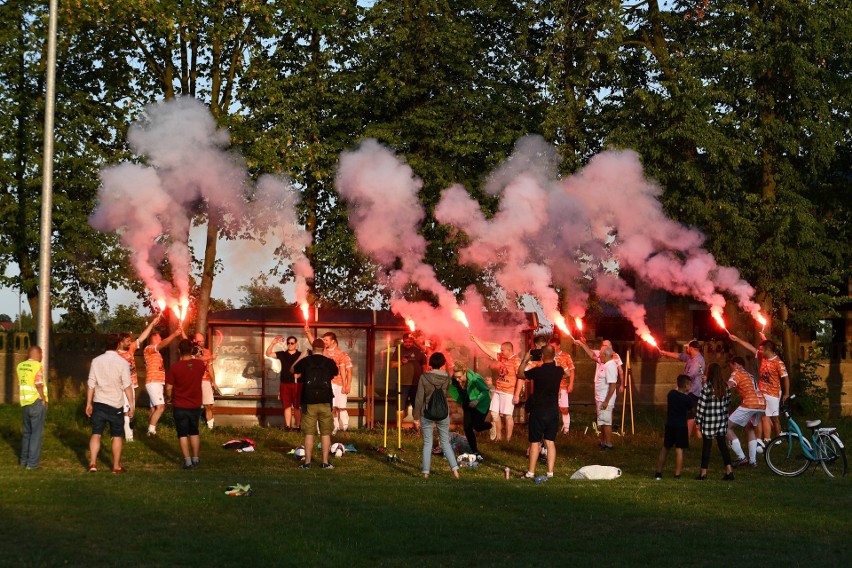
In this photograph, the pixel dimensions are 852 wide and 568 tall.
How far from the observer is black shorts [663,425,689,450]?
1752cm

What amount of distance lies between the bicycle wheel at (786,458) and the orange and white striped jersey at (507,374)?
17.1ft

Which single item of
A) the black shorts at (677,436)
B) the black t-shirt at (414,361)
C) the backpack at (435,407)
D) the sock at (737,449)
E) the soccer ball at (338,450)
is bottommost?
the soccer ball at (338,450)

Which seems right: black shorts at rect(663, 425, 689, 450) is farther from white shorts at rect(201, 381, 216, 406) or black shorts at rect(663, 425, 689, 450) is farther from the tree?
the tree

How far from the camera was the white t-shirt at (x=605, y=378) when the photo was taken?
22.5 m

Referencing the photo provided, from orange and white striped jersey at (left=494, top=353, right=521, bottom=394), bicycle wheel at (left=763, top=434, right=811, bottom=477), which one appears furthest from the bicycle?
orange and white striped jersey at (left=494, top=353, right=521, bottom=394)

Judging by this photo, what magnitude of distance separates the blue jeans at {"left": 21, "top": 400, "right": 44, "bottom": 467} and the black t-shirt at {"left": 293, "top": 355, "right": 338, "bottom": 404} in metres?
3.75

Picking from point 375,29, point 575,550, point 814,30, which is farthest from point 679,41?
point 575,550

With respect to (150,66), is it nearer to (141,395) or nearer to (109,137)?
(109,137)

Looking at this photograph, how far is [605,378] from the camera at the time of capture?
2259cm

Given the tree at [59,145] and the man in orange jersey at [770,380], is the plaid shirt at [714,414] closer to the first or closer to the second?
the man in orange jersey at [770,380]

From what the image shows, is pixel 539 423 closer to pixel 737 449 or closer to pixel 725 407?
pixel 725 407

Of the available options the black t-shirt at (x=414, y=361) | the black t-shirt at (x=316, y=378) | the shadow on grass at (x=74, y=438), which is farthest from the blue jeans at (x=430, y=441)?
the shadow on grass at (x=74, y=438)

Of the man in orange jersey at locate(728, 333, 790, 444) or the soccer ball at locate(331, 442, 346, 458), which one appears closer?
the soccer ball at locate(331, 442, 346, 458)

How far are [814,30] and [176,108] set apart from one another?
46.4 feet
